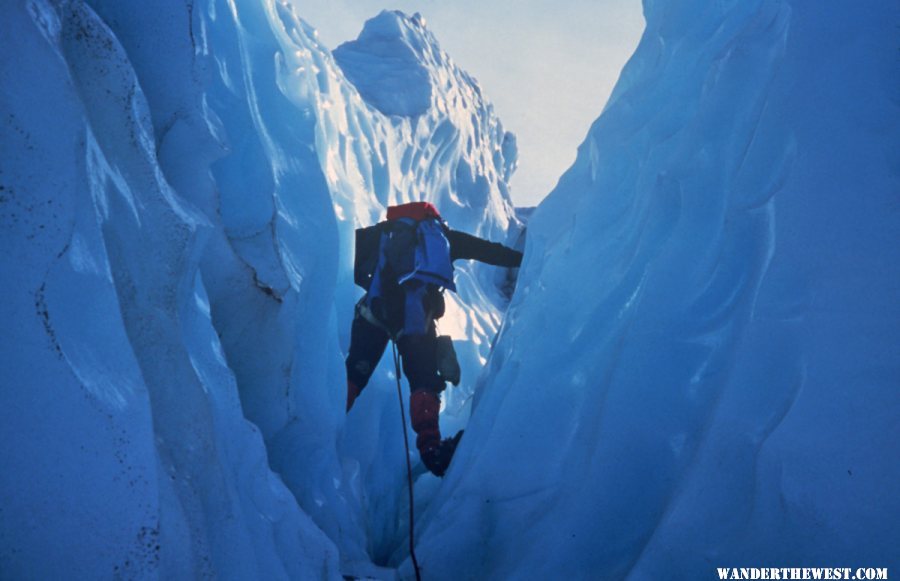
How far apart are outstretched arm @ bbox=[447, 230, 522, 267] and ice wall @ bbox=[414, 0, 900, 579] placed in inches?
34.2

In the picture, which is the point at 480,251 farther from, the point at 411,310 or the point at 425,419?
the point at 425,419

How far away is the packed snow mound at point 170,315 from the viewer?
3.45ft

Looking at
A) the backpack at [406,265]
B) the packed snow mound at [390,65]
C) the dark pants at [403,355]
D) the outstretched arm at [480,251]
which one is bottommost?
the dark pants at [403,355]

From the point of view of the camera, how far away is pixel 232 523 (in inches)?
58.3

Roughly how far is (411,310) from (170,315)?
1.80 meters

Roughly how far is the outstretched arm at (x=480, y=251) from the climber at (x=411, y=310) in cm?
15

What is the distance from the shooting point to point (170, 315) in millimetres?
1557

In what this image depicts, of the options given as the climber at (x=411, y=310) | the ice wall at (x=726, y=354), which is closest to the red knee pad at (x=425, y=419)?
the climber at (x=411, y=310)

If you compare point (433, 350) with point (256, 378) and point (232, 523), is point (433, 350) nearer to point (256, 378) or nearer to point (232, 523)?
point (256, 378)

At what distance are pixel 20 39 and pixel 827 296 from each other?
193 centimetres

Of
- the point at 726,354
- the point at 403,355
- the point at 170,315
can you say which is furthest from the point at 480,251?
the point at 170,315

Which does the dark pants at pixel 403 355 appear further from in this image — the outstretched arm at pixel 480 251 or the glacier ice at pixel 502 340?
the outstretched arm at pixel 480 251

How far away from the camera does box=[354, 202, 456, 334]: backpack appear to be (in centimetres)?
330

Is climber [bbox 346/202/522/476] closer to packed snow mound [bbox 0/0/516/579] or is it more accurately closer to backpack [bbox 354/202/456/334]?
backpack [bbox 354/202/456/334]
